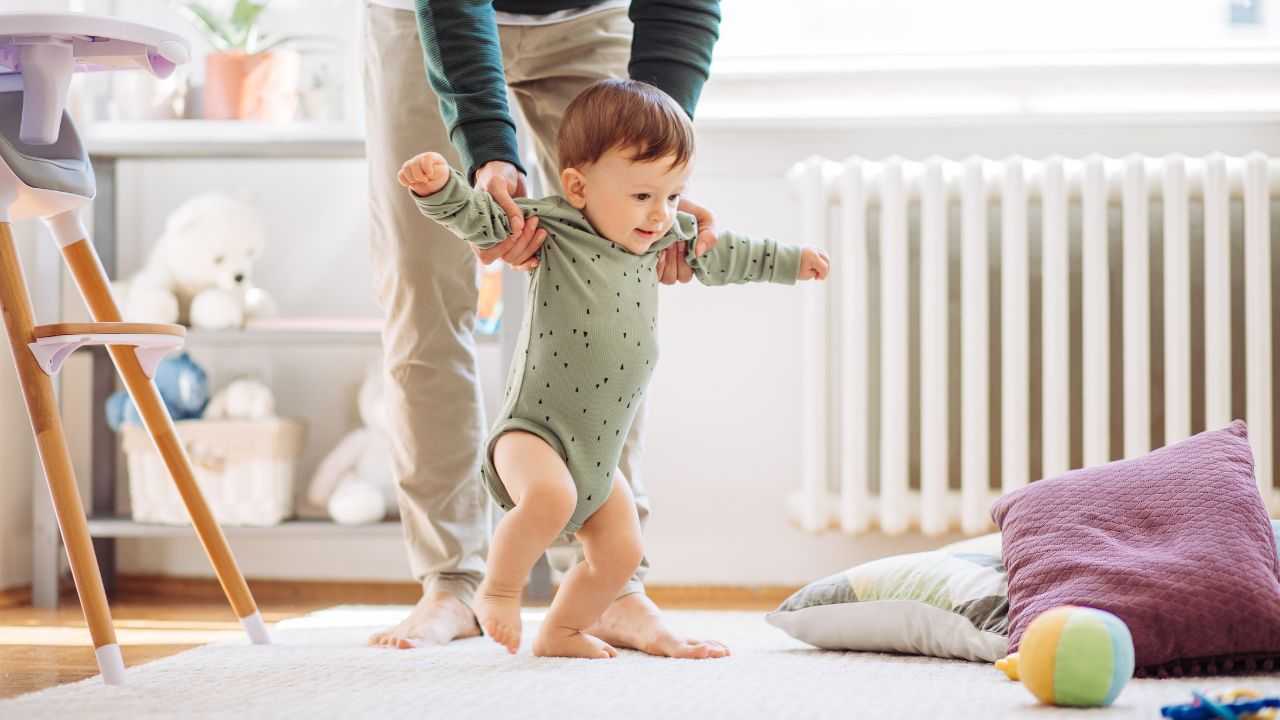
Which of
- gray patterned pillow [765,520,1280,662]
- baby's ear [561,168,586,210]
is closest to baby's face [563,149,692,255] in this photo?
baby's ear [561,168,586,210]

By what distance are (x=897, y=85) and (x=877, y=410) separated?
0.54 meters

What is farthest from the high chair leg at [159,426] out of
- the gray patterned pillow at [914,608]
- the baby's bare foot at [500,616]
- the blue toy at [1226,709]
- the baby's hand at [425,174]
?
the blue toy at [1226,709]

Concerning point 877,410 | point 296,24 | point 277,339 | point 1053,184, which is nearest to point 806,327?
point 877,410

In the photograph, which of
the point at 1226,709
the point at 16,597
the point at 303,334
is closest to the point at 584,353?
the point at 1226,709

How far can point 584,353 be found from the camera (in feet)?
3.86

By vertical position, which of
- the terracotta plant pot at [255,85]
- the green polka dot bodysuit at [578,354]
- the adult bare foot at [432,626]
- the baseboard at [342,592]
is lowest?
the baseboard at [342,592]

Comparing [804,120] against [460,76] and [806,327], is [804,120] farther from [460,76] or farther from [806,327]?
[460,76]

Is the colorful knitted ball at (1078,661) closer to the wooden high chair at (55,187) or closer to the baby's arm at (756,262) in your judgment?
the baby's arm at (756,262)

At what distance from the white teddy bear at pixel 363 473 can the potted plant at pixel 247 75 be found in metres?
0.45

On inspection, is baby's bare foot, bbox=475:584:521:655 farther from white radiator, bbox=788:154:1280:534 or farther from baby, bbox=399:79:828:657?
white radiator, bbox=788:154:1280:534

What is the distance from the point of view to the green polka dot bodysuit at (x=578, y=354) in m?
1.17

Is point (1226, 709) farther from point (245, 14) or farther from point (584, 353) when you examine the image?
point (245, 14)

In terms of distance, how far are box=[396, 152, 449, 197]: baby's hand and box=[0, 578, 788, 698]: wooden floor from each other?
23.2 inches

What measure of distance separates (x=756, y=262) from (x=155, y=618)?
3.75 feet
